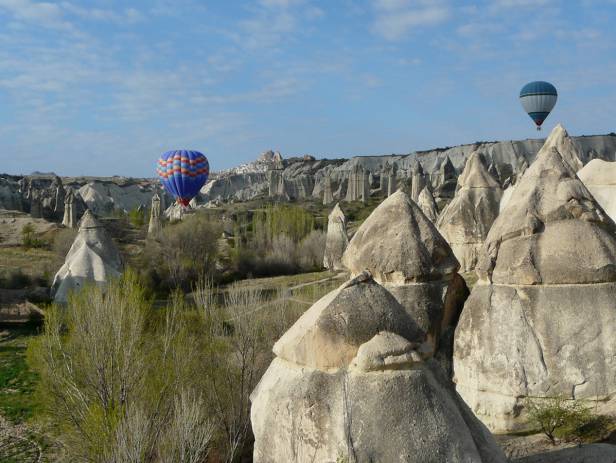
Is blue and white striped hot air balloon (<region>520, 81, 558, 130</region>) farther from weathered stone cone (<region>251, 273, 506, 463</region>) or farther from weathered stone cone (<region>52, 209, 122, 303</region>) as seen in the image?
weathered stone cone (<region>251, 273, 506, 463</region>)

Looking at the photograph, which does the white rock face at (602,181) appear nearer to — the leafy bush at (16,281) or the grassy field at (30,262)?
the grassy field at (30,262)

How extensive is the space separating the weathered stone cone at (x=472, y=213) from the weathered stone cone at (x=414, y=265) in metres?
6.45

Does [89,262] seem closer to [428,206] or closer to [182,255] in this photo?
[182,255]

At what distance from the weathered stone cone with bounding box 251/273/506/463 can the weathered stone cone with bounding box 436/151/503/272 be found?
915 centimetres

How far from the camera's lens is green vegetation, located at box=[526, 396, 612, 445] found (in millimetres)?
5090

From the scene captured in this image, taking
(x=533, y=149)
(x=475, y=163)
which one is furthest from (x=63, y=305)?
(x=533, y=149)

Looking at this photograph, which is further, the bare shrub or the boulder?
the bare shrub

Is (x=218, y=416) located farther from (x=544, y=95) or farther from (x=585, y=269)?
(x=544, y=95)

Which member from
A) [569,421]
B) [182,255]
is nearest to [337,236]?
[182,255]

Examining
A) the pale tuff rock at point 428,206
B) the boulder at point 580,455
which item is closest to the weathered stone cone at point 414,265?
the boulder at point 580,455

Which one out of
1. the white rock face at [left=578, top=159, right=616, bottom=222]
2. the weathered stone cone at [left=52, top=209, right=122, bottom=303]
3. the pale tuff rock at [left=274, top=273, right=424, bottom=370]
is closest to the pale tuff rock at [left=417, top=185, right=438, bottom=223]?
the weathered stone cone at [left=52, top=209, right=122, bottom=303]

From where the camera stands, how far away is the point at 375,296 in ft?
11.4

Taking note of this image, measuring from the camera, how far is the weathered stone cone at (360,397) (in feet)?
10.1

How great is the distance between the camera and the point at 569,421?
5086mm
